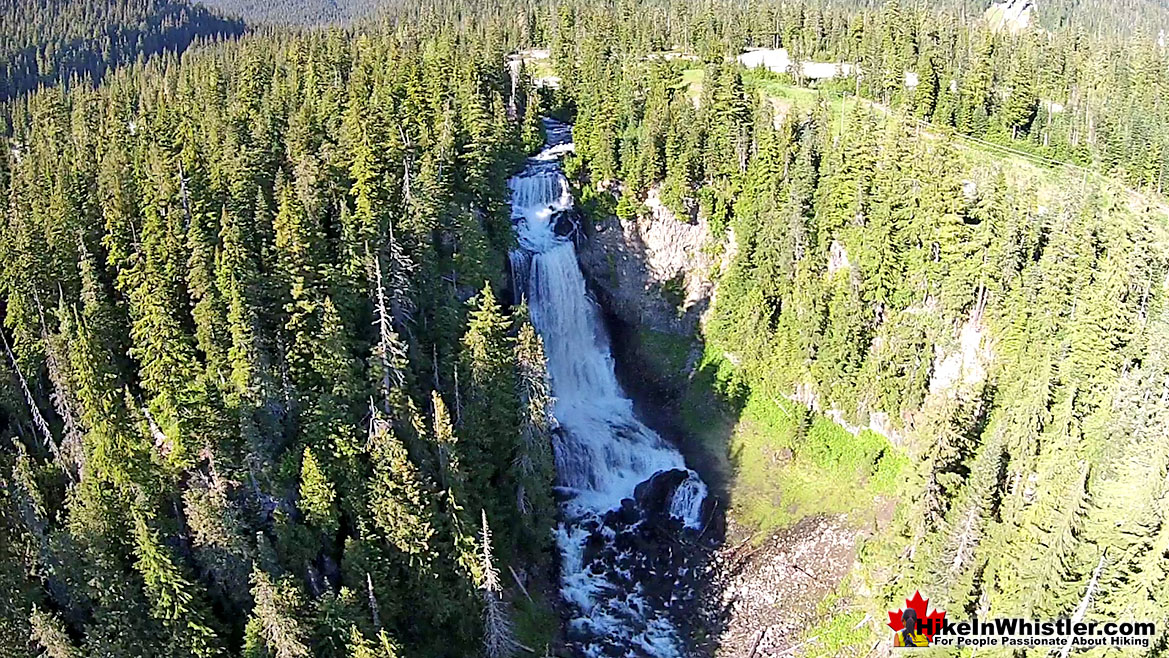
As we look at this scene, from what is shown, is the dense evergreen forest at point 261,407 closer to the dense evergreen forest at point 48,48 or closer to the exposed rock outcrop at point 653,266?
the exposed rock outcrop at point 653,266

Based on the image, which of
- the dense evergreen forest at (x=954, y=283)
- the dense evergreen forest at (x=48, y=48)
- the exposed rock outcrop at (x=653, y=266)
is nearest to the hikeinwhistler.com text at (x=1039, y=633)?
the dense evergreen forest at (x=954, y=283)

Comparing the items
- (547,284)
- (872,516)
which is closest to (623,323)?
(547,284)

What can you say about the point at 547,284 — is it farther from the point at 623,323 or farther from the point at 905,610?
the point at 905,610

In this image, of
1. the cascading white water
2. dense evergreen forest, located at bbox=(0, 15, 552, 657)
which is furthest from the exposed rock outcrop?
dense evergreen forest, located at bbox=(0, 15, 552, 657)

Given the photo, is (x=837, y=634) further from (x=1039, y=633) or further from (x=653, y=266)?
(x=653, y=266)

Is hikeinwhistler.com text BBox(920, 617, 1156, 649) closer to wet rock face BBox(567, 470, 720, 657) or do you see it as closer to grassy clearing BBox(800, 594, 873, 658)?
grassy clearing BBox(800, 594, 873, 658)

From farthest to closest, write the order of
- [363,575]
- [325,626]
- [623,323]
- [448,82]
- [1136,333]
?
[448,82] < [623,323] < [1136,333] < [363,575] < [325,626]
